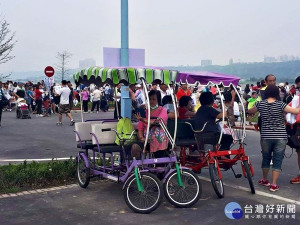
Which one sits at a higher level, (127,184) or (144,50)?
(144,50)

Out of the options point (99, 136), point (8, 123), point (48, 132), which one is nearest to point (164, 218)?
point (99, 136)

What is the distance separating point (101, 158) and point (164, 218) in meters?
2.44

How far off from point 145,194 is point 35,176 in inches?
107

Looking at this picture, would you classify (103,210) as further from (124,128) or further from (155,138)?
(124,128)

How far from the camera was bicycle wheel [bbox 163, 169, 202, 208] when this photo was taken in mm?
6934

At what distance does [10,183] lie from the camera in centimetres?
824

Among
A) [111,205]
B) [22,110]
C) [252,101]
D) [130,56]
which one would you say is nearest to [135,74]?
[130,56]

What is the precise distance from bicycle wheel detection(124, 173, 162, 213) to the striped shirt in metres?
2.38

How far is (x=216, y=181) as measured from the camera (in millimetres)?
7555

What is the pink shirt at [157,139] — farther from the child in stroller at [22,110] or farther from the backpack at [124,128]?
the child in stroller at [22,110]

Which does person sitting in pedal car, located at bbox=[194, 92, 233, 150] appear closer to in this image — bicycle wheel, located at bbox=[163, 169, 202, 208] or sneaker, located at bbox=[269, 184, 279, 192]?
sneaker, located at bbox=[269, 184, 279, 192]

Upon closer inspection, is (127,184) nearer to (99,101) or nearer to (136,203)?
(136,203)

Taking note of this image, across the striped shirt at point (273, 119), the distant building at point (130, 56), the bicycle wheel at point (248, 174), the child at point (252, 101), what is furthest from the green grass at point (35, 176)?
the child at point (252, 101)

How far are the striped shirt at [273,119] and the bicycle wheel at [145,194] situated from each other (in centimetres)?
238
